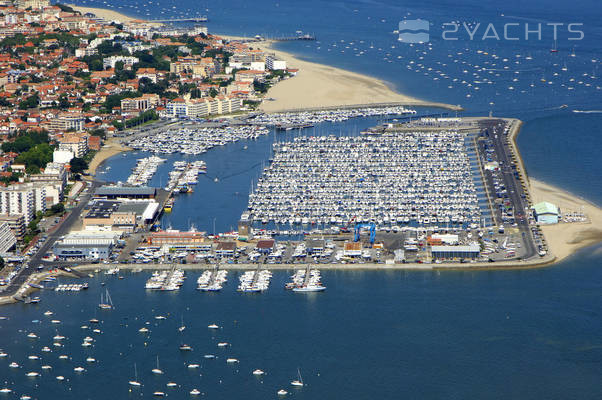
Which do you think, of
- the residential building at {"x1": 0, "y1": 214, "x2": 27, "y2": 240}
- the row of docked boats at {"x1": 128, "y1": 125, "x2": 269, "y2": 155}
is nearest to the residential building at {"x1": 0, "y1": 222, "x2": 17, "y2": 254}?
the residential building at {"x1": 0, "y1": 214, "x2": 27, "y2": 240}

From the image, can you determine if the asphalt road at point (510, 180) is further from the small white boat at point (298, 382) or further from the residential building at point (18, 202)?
the residential building at point (18, 202)

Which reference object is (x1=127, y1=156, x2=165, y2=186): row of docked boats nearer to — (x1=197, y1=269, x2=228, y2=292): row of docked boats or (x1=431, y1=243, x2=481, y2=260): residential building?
(x1=197, y1=269, x2=228, y2=292): row of docked boats

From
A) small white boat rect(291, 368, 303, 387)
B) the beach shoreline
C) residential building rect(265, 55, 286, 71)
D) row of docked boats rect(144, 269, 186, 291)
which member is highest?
residential building rect(265, 55, 286, 71)

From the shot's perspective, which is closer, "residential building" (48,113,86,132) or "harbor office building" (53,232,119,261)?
"harbor office building" (53,232,119,261)

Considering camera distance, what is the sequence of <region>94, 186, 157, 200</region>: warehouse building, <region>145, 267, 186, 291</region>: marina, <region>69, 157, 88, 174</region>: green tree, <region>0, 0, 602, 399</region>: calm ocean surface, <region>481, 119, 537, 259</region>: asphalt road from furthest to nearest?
<region>69, 157, 88, 174</region>: green tree
<region>94, 186, 157, 200</region>: warehouse building
<region>481, 119, 537, 259</region>: asphalt road
<region>145, 267, 186, 291</region>: marina
<region>0, 0, 602, 399</region>: calm ocean surface

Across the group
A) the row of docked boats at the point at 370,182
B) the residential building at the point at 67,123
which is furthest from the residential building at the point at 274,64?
the row of docked boats at the point at 370,182

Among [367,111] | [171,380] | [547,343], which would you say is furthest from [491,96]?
[171,380]
